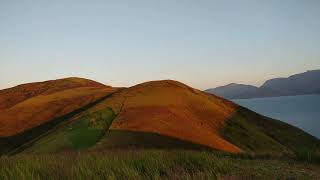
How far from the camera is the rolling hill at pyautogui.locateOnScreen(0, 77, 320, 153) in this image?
165 ft

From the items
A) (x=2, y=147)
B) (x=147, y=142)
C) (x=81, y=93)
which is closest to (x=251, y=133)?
(x=147, y=142)

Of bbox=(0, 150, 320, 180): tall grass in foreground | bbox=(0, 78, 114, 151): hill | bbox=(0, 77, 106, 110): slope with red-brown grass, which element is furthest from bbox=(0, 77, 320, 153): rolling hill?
bbox=(0, 77, 106, 110): slope with red-brown grass

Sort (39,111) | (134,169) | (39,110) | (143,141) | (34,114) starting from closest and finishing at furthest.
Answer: (134,169)
(143,141)
(34,114)
(39,111)
(39,110)

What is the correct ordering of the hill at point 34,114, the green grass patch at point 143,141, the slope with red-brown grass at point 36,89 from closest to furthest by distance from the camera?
the green grass patch at point 143,141
the hill at point 34,114
the slope with red-brown grass at point 36,89

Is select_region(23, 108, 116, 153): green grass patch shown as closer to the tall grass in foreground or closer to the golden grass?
the golden grass

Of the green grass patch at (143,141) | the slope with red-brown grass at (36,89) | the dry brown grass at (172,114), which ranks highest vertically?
the slope with red-brown grass at (36,89)

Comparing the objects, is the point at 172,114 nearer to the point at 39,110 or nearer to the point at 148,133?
the point at 148,133

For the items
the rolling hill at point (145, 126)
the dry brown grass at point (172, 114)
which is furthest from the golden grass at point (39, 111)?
the dry brown grass at point (172, 114)

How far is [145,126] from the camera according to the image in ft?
186

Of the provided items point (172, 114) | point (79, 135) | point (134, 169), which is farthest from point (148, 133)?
point (134, 169)

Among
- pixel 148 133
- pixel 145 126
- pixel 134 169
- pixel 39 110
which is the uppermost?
pixel 134 169

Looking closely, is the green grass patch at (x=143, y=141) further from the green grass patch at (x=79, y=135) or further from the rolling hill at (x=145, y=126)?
the green grass patch at (x=79, y=135)

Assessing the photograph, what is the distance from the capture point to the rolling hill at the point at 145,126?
50.2m

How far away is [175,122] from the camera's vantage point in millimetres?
62500
